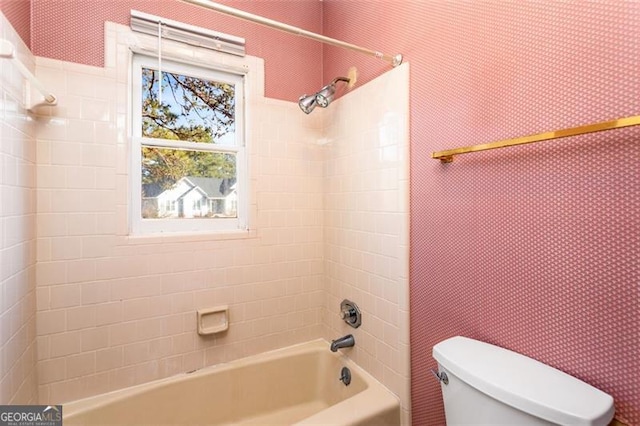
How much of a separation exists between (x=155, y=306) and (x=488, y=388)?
146cm

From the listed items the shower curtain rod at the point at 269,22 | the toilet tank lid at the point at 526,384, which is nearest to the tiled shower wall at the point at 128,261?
the shower curtain rod at the point at 269,22

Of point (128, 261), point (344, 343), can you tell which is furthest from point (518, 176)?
point (128, 261)

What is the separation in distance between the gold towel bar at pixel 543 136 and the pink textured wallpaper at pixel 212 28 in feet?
3.55

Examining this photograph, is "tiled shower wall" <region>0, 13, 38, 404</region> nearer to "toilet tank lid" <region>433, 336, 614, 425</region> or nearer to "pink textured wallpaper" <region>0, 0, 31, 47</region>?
"pink textured wallpaper" <region>0, 0, 31, 47</region>

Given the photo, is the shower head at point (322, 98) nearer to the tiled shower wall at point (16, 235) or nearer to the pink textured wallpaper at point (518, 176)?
the pink textured wallpaper at point (518, 176)

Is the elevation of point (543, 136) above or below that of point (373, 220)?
above

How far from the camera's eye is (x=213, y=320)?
5.53ft

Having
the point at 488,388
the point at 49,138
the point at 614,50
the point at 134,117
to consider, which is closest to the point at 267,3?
the point at 134,117

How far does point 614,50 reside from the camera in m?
0.78

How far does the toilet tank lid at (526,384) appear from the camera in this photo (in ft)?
2.39

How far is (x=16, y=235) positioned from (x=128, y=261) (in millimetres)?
440

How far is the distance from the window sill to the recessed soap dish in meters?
0.38

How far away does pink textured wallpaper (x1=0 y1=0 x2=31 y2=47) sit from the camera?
108 centimetres

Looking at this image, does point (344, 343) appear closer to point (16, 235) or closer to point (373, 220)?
point (373, 220)
